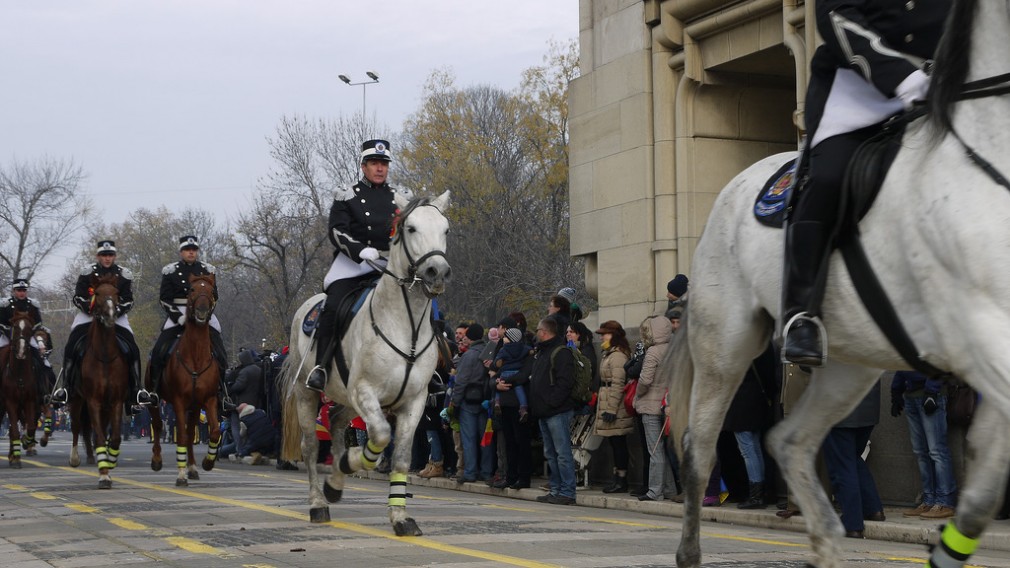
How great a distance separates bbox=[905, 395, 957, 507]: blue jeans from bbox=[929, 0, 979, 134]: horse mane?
7.77 metres

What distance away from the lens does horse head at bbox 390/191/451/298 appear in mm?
10727

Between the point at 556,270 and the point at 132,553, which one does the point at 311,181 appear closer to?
the point at 556,270

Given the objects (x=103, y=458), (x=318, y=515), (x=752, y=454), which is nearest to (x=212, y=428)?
(x=103, y=458)

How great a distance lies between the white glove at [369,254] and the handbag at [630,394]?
5515mm

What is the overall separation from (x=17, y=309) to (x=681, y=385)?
20.2m

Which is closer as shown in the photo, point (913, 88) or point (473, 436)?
point (913, 88)

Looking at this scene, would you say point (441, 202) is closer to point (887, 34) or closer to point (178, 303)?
point (887, 34)

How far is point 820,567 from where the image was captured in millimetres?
6707

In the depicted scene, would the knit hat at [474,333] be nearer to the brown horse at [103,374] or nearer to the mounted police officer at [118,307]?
the mounted police officer at [118,307]

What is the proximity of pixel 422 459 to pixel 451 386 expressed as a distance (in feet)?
9.09

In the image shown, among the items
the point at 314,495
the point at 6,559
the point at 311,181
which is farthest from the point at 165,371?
the point at 311,181

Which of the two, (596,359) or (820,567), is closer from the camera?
(820,567)

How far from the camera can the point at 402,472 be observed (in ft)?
35.6

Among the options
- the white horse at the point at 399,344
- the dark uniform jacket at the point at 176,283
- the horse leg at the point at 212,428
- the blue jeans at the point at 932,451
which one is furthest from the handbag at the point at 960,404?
the dark uniform jacket at the point at 176,283
